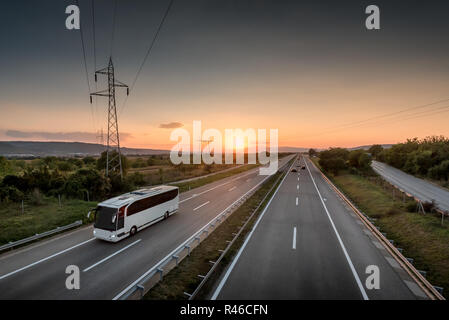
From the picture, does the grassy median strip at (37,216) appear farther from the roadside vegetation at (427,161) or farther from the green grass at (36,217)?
the roadside vegetation at (427,161)

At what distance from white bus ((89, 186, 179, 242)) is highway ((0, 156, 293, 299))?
25.0 inches

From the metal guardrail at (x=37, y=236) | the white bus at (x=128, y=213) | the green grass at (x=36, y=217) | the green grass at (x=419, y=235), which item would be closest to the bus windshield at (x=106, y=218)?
the white bus at (x=128, y=213)

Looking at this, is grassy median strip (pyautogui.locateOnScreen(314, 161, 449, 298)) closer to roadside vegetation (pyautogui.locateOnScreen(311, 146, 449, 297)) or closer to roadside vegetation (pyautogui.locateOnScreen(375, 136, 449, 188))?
roadside vegetation (pyautogui.locateOnScreen(311, 146, 449, 297))

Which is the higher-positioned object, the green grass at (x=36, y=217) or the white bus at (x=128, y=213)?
the white bus at (x=128, y=213)

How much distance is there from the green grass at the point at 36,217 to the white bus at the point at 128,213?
4606 mm

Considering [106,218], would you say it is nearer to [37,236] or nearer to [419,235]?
[37,236]

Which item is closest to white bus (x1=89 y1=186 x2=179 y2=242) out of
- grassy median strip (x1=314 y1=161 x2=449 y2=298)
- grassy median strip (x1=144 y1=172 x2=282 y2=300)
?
grassy median strip (x1=144 y1=172 x2=282 y2=300)

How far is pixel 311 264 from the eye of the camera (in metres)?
10.3

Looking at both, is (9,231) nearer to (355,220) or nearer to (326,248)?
(326,248)

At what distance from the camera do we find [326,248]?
12.0 metres

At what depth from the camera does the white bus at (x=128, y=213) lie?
12.6m

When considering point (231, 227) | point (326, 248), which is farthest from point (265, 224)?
point (326, 248)

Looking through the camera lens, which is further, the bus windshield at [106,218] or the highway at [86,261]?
the bus windshield at [106,218]
